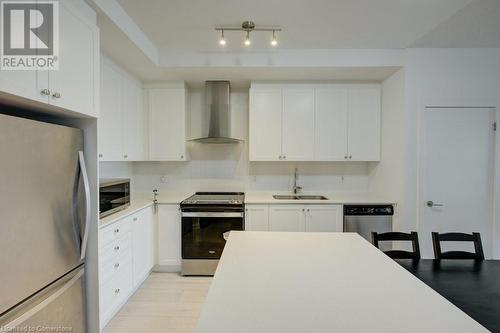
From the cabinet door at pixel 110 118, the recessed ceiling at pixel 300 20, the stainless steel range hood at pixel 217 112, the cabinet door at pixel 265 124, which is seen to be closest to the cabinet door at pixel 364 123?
the recessed ceiling at pixel 300 20

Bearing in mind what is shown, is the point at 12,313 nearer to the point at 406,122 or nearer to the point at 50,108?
the point at 50,108

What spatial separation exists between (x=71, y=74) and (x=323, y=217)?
2.72m

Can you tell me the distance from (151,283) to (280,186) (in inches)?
80.7

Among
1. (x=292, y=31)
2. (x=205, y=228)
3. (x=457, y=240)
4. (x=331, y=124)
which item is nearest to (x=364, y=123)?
(x=331, y=124)

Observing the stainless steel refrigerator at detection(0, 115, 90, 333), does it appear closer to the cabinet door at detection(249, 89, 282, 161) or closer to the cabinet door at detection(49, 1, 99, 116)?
the cabinet door at detection(49, 1, 99, 116)

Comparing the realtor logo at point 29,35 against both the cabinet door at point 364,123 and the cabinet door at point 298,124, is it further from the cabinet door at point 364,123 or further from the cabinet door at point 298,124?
the cabinet door at point 364,123

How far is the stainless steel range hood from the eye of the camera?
329 centimetres

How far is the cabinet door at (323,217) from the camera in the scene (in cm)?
296

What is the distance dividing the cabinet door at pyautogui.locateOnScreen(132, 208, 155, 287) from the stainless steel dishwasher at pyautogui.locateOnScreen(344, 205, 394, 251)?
7.64ft

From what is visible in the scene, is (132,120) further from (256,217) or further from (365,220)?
(365,220)

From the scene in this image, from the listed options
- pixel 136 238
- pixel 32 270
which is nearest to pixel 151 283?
pixel 136 238

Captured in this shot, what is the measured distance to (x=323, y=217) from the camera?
2.96 m

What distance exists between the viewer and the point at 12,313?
1.18m

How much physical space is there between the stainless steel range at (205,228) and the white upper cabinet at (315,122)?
2.61 ft
